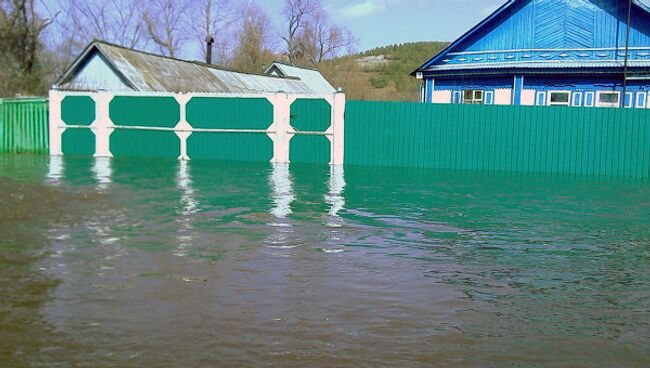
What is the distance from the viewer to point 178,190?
10.9 metres

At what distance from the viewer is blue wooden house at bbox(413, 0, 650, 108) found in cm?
2164

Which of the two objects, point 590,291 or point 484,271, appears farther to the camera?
point 484,271

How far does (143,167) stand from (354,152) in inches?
209

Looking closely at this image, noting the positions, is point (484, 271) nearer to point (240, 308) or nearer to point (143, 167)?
point (240, 308)

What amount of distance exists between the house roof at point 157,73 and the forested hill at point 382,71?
2378cm

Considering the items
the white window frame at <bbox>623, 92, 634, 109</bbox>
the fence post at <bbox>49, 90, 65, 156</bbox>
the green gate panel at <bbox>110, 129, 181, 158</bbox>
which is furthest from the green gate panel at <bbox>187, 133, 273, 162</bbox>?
the white window frame at <bbox>623, 92, 634, 109</bbox>

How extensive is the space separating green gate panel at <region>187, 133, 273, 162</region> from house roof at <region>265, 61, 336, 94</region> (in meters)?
18.6

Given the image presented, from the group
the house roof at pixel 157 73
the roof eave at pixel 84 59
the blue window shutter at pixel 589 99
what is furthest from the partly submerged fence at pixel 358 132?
the blue window shutter at pixel 589 99

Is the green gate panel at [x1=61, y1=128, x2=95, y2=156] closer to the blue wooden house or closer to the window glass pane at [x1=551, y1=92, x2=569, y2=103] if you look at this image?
the blue wooden house

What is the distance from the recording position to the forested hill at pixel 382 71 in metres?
58.6

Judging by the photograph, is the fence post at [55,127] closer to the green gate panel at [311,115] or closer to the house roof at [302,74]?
the green gate panel at [311,115]

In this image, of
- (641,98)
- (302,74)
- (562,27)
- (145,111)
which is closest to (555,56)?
(562,27)

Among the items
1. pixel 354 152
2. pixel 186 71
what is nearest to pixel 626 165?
pixel 354 152

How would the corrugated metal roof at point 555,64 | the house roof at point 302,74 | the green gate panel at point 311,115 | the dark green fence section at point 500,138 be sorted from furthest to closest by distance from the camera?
the house roof at point 302,74 → the corrugated metal roof at point 555,64 → the green gate panel at point 311,115 → the dark green fence section at point 500,138
